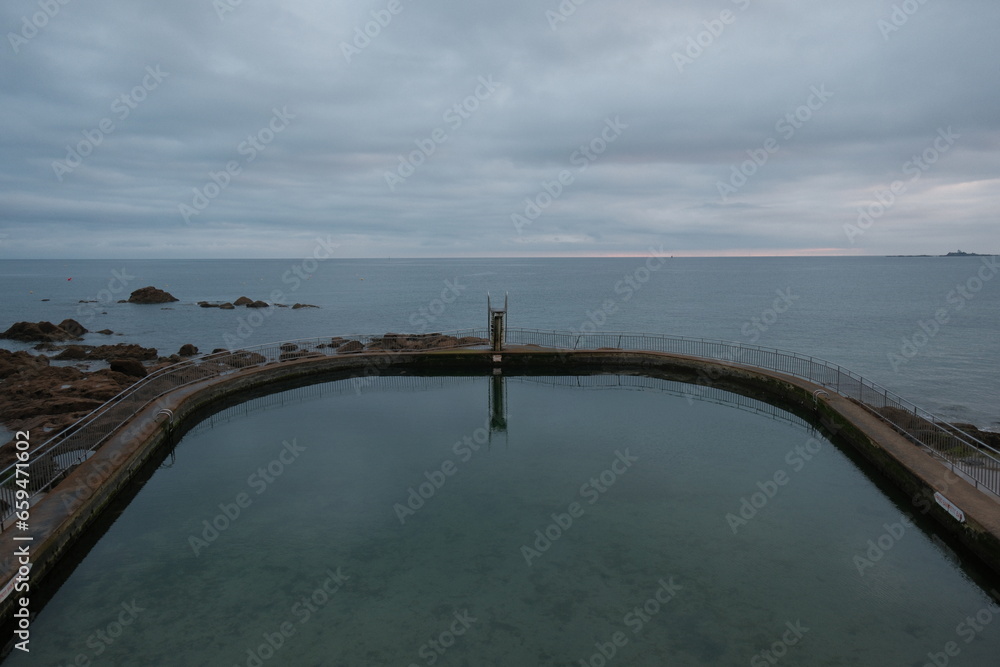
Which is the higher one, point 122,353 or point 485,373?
point 485,373

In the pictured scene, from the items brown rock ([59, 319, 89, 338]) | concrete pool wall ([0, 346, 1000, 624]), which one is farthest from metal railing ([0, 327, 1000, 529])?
brown rock ([59, 319, 89, 338])

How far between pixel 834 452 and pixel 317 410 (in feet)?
52.2

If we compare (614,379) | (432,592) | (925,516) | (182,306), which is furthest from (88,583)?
(182,306)

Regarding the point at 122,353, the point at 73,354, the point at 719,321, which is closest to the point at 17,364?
the point at 122,353

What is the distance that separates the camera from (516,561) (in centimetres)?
1105

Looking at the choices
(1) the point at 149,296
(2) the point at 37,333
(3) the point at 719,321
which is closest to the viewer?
(2) the point at 37,333

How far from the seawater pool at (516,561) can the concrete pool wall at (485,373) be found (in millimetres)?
569

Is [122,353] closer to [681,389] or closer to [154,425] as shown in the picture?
[154,425]

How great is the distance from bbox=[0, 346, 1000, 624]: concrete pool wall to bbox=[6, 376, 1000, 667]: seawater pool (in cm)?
57

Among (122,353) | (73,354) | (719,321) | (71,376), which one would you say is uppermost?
(719,321)

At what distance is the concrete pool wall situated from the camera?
10.9m

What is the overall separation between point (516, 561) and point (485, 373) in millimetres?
16383

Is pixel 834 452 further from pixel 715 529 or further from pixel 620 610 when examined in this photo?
pixel 620 610

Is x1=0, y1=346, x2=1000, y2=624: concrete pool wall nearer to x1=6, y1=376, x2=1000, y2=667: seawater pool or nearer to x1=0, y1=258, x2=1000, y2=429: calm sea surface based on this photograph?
x1=6, y1=376, x2=1000, y2=667: seawater pool
